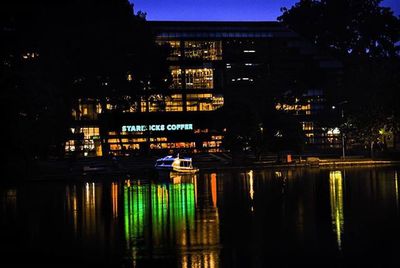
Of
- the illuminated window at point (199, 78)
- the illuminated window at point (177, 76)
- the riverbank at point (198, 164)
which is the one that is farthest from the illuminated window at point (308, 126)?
the riverbank at point (198, 164)

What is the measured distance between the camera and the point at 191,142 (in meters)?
113

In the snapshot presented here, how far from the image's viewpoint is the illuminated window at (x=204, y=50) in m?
113

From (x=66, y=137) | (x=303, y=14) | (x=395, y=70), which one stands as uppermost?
(x=303, y=14)

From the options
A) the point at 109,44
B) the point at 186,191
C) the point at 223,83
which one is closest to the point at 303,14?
the point at 223,83

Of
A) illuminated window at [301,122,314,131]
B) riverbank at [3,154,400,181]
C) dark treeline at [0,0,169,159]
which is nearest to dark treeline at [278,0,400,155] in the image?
illuminated window at [301,122,314,131]

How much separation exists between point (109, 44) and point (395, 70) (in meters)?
47.7

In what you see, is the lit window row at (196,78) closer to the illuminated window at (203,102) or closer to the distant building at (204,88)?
the distant building at (204,88)

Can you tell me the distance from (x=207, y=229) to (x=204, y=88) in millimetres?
92958

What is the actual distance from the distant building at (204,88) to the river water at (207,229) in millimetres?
73363

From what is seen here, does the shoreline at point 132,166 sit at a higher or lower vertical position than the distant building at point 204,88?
lower

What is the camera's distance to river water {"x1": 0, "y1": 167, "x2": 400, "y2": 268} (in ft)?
55.5

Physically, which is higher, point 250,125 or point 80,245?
point 250,125

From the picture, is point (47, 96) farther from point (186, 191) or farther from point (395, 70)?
point (395, 70)

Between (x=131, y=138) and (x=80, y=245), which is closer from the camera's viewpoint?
(x=80, y=245)
